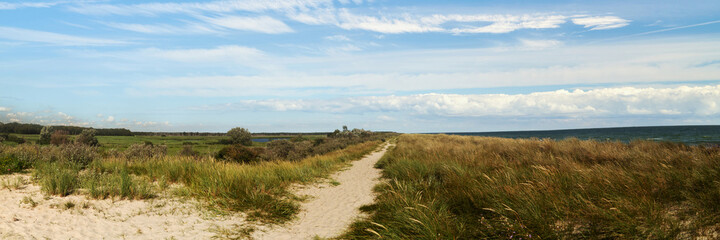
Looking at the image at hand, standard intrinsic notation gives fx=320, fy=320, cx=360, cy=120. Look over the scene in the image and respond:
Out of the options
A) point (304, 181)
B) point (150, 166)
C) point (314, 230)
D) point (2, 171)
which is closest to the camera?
point (314, 230)

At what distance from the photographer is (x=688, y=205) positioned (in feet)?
15.6

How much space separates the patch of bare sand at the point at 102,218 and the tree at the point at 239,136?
59.0 meters

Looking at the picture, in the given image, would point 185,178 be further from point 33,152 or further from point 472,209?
point 472,209

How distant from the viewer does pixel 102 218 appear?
278 inches

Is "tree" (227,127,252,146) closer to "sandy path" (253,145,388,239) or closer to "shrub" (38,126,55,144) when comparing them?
"shrub" (38,126,55,144)

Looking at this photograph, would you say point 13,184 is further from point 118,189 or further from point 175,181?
point 175,181

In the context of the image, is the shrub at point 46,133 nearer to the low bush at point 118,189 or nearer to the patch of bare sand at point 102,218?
the low bush at point 118,189

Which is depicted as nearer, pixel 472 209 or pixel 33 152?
pixel 472 209

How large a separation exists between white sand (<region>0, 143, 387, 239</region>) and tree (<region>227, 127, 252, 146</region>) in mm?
57937

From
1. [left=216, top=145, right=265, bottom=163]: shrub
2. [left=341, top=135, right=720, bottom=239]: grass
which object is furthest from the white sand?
[left=216, top=145, right=265, bottom=163]: shrub

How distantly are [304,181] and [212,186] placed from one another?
4.60m

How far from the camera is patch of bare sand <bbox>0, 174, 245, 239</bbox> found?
6.27m

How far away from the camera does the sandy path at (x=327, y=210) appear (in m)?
7.23

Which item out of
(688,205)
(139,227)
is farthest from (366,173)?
(688,205)
